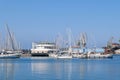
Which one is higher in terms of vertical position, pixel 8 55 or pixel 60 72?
pixel 8 55

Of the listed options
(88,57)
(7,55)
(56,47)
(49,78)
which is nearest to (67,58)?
(88,57)

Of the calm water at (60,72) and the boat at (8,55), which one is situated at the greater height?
the boat at (8,55)

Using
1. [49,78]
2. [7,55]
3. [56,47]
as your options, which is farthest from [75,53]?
[49,78]

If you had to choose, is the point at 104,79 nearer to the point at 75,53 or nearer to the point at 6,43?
the point at 6,43

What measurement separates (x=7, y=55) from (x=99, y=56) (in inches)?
1468

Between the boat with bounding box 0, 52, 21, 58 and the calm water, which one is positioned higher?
the boat with bounding box 0, 52, 21, 58

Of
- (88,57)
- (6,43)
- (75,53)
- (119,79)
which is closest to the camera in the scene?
(119,79)

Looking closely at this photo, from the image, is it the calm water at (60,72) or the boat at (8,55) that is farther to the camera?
the boat at (8,55)

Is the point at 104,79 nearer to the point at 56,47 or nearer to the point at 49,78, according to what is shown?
the point at 49,78

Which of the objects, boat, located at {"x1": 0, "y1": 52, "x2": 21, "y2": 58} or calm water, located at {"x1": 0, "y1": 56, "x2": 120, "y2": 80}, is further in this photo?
boat, located at {"x1": 0, "y1": 52, "x2": 21, "y2": 58}

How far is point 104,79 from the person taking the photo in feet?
176

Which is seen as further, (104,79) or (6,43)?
(6,43)

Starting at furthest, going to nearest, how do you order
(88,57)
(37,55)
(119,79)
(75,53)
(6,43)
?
(37,55) < (75,53) < (88,57) < (6,43) < (119,79)

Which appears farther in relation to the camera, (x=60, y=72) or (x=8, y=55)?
(x=8, y=55)
